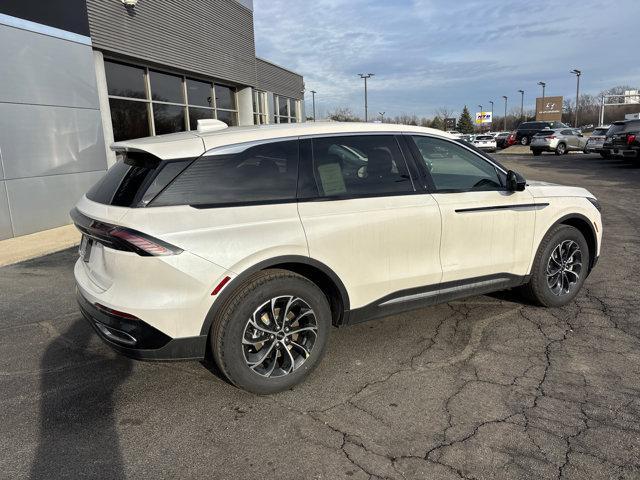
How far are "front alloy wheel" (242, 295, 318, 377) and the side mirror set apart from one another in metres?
2.09

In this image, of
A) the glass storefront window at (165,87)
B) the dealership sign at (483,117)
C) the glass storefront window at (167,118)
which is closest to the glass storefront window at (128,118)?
the glass storefront window at (167,118)

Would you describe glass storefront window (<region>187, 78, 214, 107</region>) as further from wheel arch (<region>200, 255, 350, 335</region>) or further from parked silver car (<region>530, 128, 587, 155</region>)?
parked silver car (<region>530, 128, 587, 155</region>)

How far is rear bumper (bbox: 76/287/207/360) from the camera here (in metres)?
2.89

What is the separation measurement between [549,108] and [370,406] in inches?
2807

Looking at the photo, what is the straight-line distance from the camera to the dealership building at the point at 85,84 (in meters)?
8.80

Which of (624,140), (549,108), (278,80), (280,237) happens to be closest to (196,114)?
(278,80)

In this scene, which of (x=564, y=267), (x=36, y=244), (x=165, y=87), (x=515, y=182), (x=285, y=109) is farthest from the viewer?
(x=285, y=109)

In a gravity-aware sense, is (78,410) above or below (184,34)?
below

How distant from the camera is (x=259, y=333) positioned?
10.4ft

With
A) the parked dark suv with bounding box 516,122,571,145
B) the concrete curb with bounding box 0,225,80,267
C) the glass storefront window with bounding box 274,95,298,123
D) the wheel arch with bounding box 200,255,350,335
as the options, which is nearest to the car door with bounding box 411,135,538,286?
the wheel arch with bounding box 200,255,350,335

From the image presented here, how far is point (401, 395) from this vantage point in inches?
127

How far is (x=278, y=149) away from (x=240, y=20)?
16.5 m

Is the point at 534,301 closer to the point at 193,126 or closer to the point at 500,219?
the point at 500,219

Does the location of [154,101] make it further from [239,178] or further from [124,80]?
[239,178]
